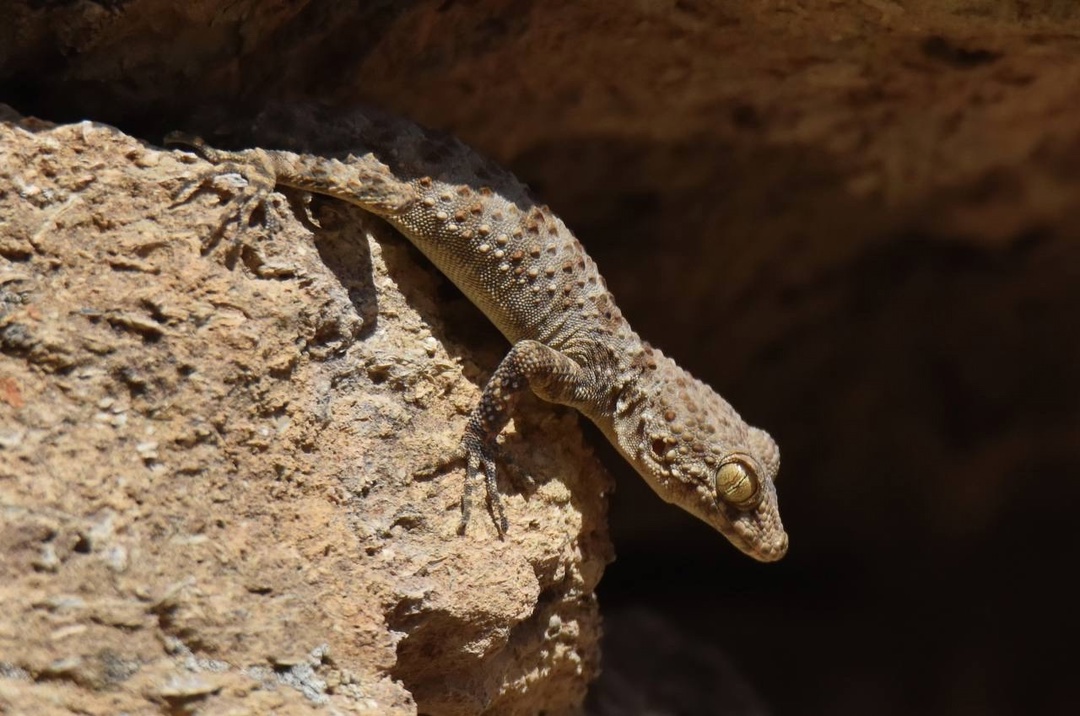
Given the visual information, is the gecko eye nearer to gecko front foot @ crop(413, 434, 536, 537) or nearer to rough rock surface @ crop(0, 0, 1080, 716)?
gecko front foot @ crop(413, 434, 536, 537)

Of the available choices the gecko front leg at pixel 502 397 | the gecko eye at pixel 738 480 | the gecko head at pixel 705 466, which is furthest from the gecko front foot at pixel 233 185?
the gecko eye at pixel 738 480

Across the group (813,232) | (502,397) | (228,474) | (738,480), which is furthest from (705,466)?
(813,232)

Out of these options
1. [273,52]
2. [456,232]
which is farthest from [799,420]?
[273,52]

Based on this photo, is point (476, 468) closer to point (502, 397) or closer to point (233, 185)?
point (502, 397)

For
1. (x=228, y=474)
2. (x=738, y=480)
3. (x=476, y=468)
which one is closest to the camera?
(x=228, y=474)

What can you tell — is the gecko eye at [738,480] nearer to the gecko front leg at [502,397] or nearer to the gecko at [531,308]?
the gecko at [531,308]

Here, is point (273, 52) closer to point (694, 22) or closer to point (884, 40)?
point (694, 22)

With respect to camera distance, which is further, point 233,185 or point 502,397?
point 502,397
